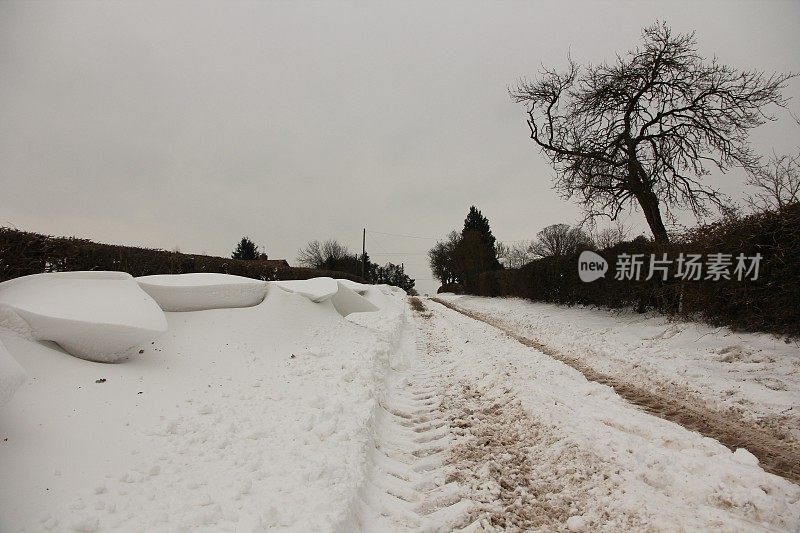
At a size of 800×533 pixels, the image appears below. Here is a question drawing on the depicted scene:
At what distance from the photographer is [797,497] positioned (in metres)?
2.38

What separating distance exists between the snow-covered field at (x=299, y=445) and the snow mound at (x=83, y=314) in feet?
0.06

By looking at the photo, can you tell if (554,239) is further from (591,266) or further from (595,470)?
(595,470)

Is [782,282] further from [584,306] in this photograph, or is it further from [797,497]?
[584,306]

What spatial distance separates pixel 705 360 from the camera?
19.3 ft

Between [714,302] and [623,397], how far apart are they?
407 cm

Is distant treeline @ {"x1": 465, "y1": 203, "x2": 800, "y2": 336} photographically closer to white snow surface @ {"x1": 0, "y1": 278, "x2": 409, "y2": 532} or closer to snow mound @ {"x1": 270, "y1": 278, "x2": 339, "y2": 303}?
white snow surface @ {"x1": 0, "y1": 278, "x2": 409, "y2": 532}

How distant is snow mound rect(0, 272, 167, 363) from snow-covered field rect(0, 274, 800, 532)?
2cm

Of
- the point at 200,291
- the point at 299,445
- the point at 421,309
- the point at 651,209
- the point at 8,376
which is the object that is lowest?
the point at 421,309

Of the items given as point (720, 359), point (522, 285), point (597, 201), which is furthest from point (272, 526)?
point (522, 285)

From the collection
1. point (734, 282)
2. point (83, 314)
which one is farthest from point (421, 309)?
point (83, 314)

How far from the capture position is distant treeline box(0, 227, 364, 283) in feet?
19.7

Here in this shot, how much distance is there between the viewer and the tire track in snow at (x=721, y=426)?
9.70ft

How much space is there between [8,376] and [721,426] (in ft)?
20.0

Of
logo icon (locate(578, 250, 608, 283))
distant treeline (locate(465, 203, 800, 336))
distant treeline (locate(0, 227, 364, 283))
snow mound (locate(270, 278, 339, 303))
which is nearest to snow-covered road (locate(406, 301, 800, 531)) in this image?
distant treeline (locate(465, 203, 800, 336))
